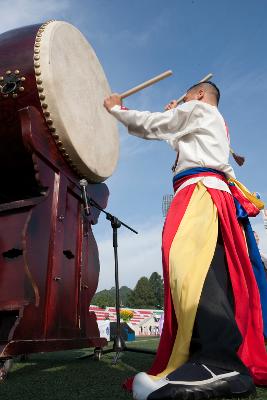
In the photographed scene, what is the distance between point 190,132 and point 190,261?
484 mm

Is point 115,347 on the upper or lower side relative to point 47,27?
lower

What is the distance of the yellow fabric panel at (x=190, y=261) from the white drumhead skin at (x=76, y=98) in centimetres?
100

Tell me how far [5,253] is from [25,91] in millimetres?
812

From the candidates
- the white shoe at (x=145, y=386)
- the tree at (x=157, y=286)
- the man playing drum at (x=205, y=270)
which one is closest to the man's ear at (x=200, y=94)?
the man playing drum at (x=205, y=270)

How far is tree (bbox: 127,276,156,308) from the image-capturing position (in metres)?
52.4

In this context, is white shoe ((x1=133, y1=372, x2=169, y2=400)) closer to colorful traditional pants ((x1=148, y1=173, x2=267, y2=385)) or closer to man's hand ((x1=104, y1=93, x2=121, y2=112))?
colorful traditional pants ((x1=148, y1=173, x2=267, y2=385))

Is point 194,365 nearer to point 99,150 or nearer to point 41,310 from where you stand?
point 41,310

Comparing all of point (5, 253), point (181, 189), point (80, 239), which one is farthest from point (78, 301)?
point (181, 189)

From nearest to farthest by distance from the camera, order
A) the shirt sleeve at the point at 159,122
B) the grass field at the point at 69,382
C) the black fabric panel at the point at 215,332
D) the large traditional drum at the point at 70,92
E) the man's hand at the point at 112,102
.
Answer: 1. the black fabric panel at the point at 215,332
2. the grass field at the point at 69,382
3. the shirt sleeve at the point at 159,122
4. the man's hand at the point at 112,102
5. the large traditional drum at the point at 70,92

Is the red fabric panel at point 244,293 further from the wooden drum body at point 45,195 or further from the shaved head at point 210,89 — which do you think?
the wooden drum body at point 45,195

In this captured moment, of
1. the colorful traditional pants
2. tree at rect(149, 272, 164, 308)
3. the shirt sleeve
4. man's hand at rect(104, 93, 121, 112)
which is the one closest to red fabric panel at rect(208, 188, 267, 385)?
the colorful traditional pants

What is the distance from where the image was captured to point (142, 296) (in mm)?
53438

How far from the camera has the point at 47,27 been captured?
7.22 feet

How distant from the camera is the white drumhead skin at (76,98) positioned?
6.68 feet
